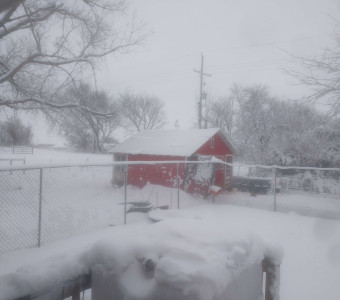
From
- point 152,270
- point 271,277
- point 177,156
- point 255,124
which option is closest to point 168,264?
point 152,270

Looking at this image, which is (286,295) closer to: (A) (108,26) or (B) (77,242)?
(B) (77,242)

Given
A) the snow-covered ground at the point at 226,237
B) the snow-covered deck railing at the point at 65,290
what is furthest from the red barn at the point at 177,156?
the snow-covered deck railing at the point at 65,290

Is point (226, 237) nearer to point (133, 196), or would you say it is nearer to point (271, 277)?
point (271, 277)

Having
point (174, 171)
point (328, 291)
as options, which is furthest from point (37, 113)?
point (328, 291)

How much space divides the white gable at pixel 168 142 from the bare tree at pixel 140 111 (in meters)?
29.7

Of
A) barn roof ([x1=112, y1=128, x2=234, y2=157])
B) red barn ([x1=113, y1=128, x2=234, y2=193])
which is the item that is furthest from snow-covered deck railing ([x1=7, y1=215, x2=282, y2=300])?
barn roof ([x1=112, y1=128, x2=234, y2=157])

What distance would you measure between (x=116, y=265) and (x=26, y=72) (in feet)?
46.1

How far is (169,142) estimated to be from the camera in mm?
17547

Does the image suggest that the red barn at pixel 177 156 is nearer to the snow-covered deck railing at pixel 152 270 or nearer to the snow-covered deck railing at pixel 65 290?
the snow-covered deck railing at pixel 152 270

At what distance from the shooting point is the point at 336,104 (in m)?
7.38

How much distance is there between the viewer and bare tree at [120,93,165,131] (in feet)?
163

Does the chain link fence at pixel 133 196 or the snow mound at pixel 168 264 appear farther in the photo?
the chain link fence at pixel 133 196

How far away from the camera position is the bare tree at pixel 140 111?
4972 centimetres

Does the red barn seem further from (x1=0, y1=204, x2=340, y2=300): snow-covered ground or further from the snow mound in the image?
the snow mound
